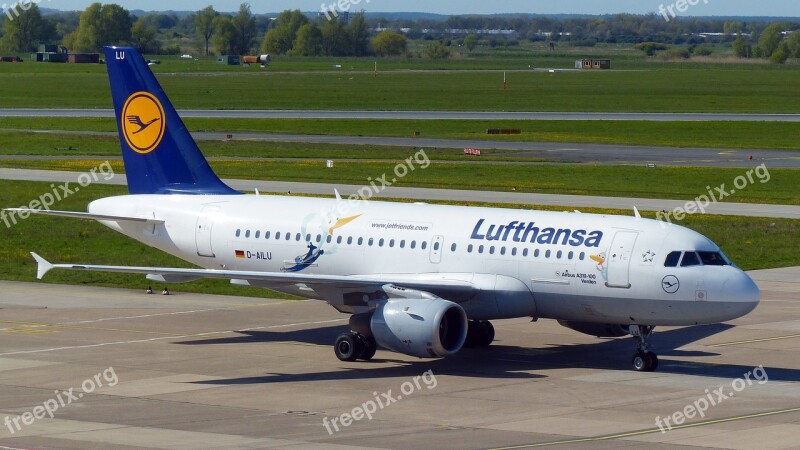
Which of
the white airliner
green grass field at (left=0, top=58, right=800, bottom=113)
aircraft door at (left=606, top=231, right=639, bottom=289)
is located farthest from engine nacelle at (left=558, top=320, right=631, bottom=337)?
green grass field at (left=0, top=58, right=800, bottom=113)

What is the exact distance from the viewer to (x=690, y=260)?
34156 millimetres

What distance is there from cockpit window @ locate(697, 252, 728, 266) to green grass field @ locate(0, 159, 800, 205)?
3851 cm

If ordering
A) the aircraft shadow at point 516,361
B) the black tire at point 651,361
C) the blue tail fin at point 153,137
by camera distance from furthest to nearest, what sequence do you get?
1. the blue tail fin at point 153,137
2. the black tire at point 651,361
3. the aircraft shadow at point 516,361

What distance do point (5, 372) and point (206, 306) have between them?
11797 millimetres

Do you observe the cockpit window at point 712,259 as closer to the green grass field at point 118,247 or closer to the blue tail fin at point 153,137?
the blue tail fin at point 153,137

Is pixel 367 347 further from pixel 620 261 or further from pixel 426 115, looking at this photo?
pixel 426 115

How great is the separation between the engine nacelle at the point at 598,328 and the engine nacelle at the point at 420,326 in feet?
11.6

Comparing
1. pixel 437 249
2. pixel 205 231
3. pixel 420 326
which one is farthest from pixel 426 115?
pixel 420 326

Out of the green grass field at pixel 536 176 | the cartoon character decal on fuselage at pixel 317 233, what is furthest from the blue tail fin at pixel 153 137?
the green grass field at pixel 536 176

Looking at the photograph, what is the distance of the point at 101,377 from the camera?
33.6 metres

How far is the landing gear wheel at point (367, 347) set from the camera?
36.1 meters

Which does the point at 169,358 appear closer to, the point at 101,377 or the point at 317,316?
the point at 101,377

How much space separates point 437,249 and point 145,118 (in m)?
11.0

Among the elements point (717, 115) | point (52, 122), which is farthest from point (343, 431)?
point (717, 115)
